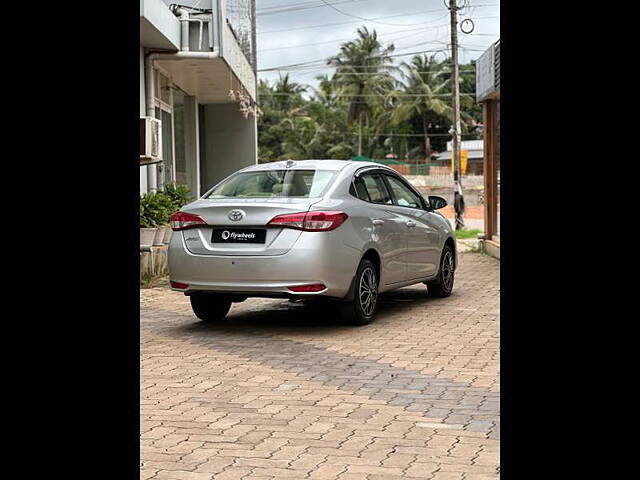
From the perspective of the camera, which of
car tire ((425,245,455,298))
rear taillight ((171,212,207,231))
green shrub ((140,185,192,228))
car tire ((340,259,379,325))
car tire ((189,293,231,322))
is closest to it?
rear taillight ((171,212,207,231))

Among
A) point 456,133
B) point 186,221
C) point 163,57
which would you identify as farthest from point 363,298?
point 456,133

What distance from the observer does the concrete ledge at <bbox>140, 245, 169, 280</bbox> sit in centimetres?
1320

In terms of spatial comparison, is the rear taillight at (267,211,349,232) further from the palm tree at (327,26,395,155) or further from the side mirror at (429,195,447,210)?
the palm tree at (327,26,395,155)

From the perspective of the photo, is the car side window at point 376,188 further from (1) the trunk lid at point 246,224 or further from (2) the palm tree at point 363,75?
(2) the palm tree at point 363,75

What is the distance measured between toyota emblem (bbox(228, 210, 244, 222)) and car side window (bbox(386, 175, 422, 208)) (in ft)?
7.67

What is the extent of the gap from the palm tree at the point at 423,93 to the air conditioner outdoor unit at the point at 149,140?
5397 centimetres

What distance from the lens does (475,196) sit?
1853 inches

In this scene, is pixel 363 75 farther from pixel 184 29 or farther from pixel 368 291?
pixel 368 291

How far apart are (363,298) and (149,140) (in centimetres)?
470

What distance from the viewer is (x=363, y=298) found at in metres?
9.26

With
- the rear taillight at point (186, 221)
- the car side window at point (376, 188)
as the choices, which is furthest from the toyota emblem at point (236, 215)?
the car side window at point (376, 188)

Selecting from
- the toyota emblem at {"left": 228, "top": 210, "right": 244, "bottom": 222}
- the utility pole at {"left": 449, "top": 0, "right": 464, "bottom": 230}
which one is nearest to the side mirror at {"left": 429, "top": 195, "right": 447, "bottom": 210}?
the toyota emblem at {"left": 228, "top": 210, "right": 244, "bottom": 222}
